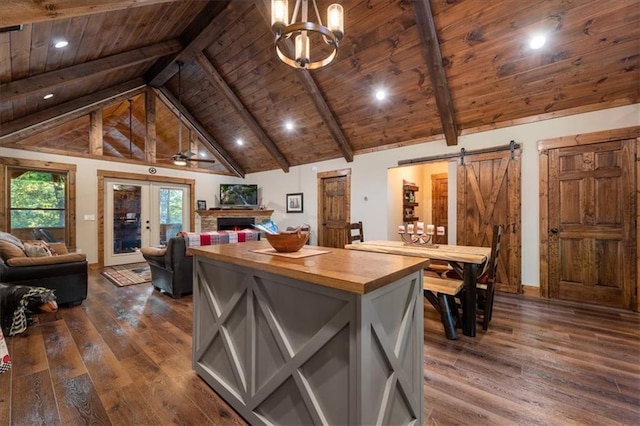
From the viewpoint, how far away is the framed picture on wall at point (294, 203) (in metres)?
7.23

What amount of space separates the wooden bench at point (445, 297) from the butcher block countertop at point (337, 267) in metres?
1.32

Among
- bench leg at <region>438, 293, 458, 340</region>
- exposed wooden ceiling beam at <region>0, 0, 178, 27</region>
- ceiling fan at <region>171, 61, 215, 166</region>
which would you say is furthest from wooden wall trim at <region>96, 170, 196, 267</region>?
bench leg at <region>438, 293, 458, 340</region>

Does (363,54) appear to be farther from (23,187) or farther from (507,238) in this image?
(23,187)

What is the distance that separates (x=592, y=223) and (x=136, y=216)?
8.43 meters

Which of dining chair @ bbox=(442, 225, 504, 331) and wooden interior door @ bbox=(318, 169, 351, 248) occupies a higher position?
wooden interior door @ bbox=(318, 169, 351, 248)

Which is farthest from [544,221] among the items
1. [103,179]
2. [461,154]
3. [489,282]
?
[103,179]

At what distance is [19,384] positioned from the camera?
1919mm

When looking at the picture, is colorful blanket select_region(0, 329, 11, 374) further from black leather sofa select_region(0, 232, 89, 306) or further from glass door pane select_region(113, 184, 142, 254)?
glass door pane select_region(113, 184, 142, 254)

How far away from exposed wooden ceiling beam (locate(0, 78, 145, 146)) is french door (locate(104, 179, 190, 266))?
4.62 feet

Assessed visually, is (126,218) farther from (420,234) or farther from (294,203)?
(420,234)

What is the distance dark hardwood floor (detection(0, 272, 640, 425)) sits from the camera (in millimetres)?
1664

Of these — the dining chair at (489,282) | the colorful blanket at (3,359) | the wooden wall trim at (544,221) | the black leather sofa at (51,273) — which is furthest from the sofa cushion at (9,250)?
the wooden wall trim at (544,221)

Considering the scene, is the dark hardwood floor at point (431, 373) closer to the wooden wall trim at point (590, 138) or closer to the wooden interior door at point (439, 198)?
the wooden wall trim at point (590, 138)

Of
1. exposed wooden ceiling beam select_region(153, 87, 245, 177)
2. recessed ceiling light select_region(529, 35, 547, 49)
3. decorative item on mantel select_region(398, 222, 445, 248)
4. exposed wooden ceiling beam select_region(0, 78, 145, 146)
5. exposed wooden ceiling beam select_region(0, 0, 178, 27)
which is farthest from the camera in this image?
exposed wooden ceiling beam select_region(153, 87, 245, 177)
